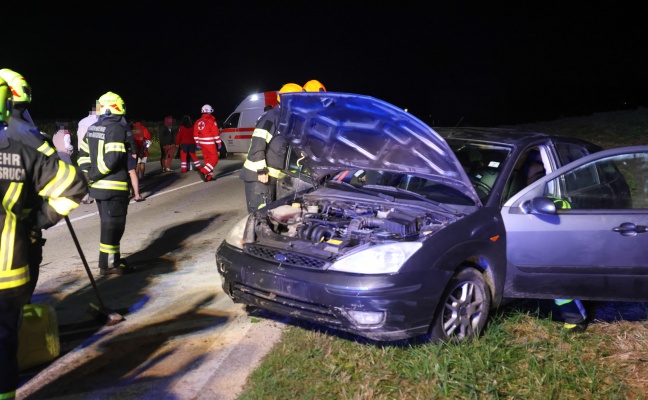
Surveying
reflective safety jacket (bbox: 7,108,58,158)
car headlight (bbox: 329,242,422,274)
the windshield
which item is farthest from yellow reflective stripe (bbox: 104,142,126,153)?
the windshield

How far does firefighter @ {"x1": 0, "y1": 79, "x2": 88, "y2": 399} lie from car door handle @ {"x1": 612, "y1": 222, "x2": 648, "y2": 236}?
3.62 metres

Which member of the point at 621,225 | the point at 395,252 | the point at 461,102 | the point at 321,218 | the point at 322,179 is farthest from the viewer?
the point at 461,102

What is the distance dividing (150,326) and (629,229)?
370 centimetres

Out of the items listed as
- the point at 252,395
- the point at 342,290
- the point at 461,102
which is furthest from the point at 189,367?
the point at 461,102

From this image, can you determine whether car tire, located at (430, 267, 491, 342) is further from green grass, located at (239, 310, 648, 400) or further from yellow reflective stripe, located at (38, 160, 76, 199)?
yellow reflective stripe, located at (38, 160, 76, 199)

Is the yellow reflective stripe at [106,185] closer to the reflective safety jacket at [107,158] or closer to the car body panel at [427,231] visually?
the reflective safety jacket at [107,158]

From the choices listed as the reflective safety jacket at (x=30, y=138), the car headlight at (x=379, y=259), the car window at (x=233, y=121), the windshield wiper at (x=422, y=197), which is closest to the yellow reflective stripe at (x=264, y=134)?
the windshield wiper at (x=422, y=197)

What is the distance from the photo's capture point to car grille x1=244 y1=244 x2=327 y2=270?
420 cm

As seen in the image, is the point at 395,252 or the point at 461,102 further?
the point at 461,102

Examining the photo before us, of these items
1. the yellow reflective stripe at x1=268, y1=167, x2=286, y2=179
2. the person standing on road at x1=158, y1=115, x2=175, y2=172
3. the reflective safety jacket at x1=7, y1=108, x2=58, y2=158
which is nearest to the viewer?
the reflective safety jacket at x1=7, y1=108, x2=58, y2=158

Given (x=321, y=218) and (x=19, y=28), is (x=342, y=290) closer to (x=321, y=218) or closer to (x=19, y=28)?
(x=321, y=218)

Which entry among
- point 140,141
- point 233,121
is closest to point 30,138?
point 140,141

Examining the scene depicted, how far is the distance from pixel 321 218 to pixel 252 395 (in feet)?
5.43

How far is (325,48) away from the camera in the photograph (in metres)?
58.1
